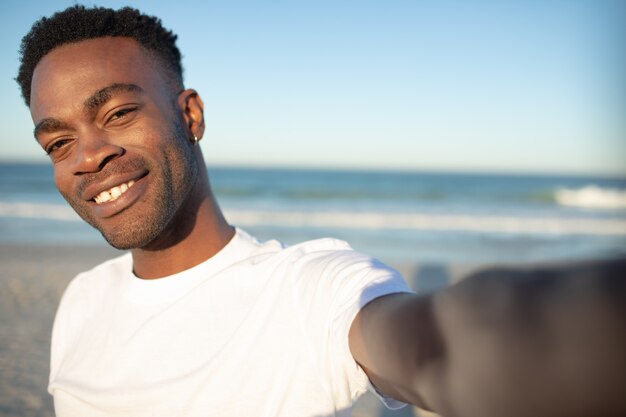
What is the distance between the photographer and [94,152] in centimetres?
171

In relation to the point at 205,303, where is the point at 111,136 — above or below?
above

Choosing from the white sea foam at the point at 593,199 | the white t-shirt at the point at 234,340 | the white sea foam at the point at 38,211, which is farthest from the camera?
the white sea foam at the point at 593,199

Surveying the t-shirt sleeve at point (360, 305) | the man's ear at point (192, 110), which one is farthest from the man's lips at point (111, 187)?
the t-shirt sleeve at point (360, 305)

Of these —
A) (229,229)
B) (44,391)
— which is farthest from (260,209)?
Answer: (229,229)

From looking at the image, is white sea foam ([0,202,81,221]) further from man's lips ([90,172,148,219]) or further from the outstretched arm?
the outstretched arm

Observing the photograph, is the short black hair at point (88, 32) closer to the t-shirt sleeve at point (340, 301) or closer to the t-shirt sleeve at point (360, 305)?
the t-shirt sleeve at point (340, 301)

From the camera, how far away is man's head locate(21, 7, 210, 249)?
66.7 inches

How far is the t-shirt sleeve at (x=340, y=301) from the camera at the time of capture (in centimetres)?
115

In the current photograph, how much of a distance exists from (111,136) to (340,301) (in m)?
1.04

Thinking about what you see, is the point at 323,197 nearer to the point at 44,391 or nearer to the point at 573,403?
the point at 44,391

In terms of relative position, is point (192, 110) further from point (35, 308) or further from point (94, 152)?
point (35, 308)

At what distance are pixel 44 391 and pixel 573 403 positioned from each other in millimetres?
4718

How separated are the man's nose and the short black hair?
1.28 feet

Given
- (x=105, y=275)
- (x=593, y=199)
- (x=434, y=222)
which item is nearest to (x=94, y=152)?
(x=105, y=275)
